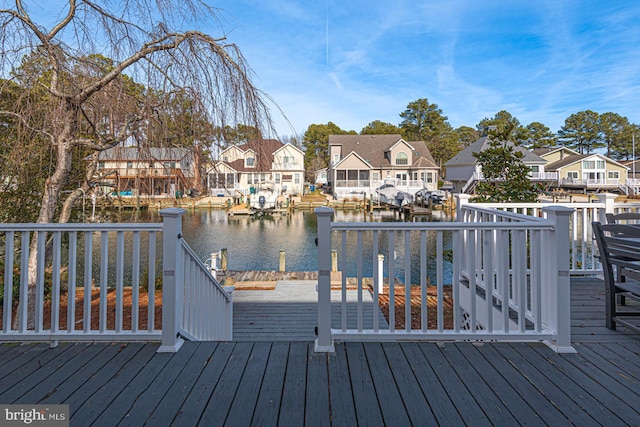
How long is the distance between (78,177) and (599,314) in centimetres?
601

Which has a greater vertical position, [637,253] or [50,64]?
[50,64]

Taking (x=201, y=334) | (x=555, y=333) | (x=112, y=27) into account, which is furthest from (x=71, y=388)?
(x=555, y=333)

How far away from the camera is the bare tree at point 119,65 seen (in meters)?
2.41

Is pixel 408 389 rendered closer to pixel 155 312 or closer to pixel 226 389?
pixel 226 389

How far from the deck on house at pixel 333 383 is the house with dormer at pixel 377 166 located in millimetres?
27789

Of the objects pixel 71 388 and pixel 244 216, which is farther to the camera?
pixel 244 216

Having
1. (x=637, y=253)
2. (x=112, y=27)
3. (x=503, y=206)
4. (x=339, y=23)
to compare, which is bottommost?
(x=637, y=253)

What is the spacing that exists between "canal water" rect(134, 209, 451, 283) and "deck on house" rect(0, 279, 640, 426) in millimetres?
2392

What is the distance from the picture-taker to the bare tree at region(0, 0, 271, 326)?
241 cm

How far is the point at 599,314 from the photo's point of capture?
286 centimetres

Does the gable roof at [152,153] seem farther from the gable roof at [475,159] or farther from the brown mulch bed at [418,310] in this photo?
the gable roof at [475,159]

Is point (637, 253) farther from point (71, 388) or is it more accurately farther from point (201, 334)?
point (71, 388)

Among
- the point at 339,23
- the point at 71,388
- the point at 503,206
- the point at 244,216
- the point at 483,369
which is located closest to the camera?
the point at 71,388

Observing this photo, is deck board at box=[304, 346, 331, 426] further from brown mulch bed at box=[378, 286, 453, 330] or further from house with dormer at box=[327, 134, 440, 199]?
house with dormer at box=[327, 134, 440, 199]
